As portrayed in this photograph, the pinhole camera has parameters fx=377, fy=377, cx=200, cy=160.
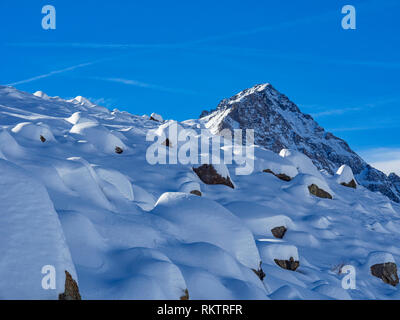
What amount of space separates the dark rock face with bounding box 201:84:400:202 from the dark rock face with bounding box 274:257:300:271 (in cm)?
9566

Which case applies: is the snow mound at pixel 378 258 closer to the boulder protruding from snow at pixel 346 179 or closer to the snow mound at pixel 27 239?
the snow mound at pixel 27 239

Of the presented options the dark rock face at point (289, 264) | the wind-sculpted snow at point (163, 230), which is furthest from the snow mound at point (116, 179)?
the dark rock face at point (289, 264)

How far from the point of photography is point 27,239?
3.63 m

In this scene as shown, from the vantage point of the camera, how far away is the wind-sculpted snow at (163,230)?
12.6 ft

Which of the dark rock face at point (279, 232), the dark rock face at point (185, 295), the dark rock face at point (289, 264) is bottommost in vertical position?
the dark rock face at point (185, 295)

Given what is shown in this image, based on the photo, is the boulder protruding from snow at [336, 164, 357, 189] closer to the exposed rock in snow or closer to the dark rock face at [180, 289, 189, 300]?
the exposed rock in snow

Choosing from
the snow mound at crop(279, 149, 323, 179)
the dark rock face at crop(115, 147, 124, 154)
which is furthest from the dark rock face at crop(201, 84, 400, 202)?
the dark rock face at crop(115, 147, 124, 154)

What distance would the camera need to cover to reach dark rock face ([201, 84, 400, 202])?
11731 cm

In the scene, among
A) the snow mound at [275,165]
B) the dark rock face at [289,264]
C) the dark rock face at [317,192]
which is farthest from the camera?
the snow mound at [275,165]

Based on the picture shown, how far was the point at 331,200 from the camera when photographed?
1530cm

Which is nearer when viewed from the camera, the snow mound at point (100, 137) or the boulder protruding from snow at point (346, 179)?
the snow mound at point (100, 137)

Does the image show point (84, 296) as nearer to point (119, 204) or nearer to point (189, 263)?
point (189, 263)

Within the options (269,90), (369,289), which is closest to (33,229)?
(369,289)

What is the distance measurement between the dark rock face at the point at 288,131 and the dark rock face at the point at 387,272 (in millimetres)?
94025
